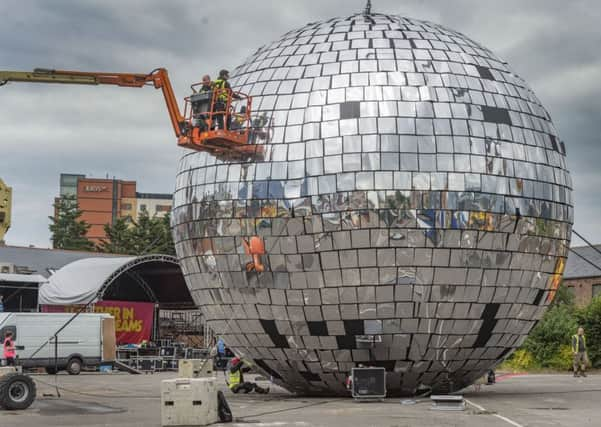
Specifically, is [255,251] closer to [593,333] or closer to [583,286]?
[593,333]

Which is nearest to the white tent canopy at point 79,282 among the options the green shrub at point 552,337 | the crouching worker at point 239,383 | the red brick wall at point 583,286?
the green shrub at point 552,337

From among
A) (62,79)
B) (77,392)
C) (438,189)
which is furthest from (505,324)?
(62,79)

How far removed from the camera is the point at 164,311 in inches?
2456

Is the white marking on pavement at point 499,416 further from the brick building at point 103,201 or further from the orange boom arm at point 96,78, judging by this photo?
the brick building at point 103,201

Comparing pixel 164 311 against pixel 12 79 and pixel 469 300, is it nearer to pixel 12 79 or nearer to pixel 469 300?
pixel 12 79

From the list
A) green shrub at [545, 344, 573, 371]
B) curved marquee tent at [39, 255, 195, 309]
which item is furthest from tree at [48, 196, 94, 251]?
green shrub at [545, 344, 573, 371]

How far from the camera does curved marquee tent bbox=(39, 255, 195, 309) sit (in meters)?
48.3

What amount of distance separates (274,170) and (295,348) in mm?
3879

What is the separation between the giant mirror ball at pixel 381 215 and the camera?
19812 millimetres

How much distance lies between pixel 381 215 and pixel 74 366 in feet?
78.0

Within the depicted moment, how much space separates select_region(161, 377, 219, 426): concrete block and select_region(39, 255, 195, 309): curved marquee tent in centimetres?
3088

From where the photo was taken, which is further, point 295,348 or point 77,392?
point 77,392

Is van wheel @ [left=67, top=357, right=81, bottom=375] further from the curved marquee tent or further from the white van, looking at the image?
the curved marquee tent

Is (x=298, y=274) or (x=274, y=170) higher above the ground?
(x=274, y=170)
